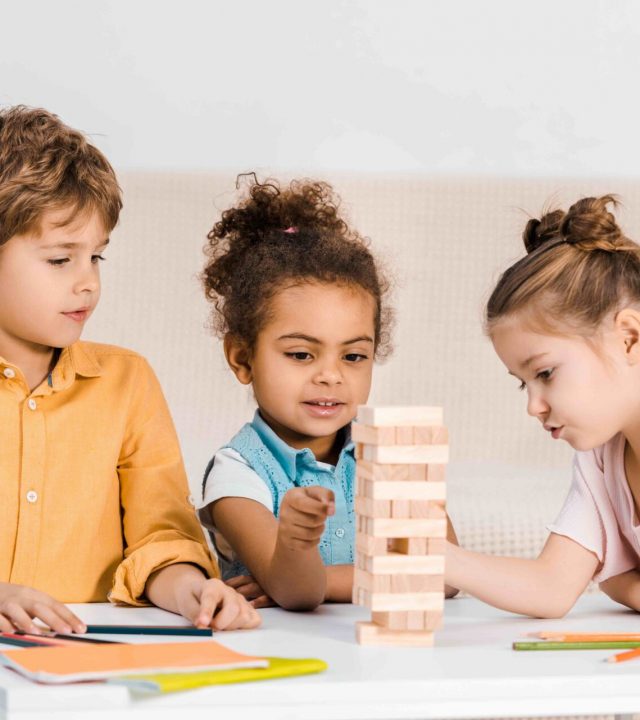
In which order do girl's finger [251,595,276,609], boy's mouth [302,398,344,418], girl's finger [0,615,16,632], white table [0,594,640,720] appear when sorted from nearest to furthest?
white table [0,594,640,720], girl's finger [0,615,16,632], girl's finger [251,595,276,609], boy's mouth [302,398,344,418]

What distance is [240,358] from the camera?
1574 mm

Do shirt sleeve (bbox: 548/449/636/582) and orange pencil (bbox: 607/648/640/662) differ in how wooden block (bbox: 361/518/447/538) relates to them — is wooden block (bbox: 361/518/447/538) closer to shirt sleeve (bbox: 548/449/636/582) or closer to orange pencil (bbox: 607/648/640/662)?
orange pencil (bbox: 607/648/640/662)

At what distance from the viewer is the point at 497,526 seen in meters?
2.10

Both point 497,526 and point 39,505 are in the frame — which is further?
→ point 497,526

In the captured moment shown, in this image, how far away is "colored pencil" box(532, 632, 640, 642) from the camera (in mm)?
957

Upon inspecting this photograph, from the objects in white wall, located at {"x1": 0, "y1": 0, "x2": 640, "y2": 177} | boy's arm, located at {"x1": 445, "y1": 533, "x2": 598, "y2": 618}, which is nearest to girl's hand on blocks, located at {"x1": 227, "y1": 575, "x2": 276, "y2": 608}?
boy's arm, located at {"x1": 445, "y1": 533, "x2": 598, "y2": 618}

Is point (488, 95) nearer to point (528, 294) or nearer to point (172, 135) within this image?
point (172, 135)

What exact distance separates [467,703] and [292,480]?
0.69m

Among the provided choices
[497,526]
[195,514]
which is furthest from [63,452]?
[497,526]

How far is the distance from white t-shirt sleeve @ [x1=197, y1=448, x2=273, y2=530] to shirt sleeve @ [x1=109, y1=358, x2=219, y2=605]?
34mm

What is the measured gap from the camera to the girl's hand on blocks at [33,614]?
980 mm

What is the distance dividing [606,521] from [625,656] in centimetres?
37

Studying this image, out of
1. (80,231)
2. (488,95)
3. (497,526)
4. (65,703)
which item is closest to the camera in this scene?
(65,703)

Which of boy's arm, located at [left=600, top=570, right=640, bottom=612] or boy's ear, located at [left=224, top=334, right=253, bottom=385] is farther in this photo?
boy's ear, located at [left=224, top=334, right=253, bottom=385]
